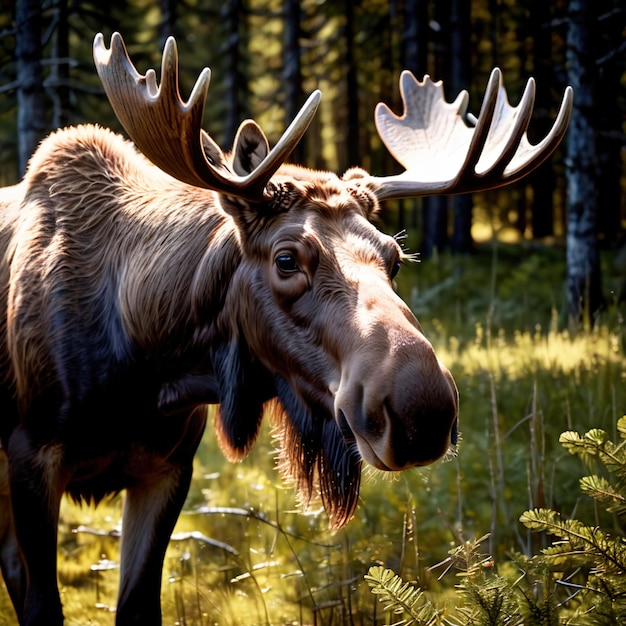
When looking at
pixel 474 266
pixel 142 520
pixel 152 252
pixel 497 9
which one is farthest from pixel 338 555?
pixel 497 9

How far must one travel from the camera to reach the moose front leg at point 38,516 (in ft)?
9.91

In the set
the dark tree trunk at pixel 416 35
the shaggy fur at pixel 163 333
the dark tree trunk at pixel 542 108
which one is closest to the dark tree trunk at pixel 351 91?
the dark tree trunk at pixel 542 108

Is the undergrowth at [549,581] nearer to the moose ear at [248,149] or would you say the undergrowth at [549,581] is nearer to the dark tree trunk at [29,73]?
the moose ear at [248,149]

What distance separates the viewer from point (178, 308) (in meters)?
3.06

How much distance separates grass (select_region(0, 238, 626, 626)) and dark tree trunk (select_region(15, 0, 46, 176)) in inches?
158

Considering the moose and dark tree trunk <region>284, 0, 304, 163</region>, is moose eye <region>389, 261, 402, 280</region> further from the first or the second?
dark tree trunk <region>284, 0, 304, 163</region>

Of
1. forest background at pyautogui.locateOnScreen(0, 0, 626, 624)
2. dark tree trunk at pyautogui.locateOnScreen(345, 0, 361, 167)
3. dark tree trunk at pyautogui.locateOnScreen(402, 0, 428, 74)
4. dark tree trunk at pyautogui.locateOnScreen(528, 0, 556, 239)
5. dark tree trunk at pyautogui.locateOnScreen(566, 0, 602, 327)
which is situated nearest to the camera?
forest background at pyautogui.locateOnScreen(0, 0, 626, 624)

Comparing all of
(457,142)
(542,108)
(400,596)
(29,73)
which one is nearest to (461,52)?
(542,108)

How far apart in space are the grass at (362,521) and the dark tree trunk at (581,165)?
302cm

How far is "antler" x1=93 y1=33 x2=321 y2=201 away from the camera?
2.63 m

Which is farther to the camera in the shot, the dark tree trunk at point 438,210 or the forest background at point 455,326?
the dark tree trunk at point 438,210

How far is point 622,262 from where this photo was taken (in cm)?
1250

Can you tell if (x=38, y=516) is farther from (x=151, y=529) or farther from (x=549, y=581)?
(x=549, y=581)

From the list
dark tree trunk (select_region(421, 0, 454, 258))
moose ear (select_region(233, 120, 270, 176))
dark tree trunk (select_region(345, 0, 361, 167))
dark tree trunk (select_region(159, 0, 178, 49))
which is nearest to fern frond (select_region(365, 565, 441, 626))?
moose ear (select_region(233, 120, 270, 176))
